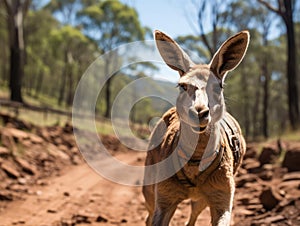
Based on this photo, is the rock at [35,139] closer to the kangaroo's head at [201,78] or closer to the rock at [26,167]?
the rock at [26,167]

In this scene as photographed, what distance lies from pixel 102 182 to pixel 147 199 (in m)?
5.75

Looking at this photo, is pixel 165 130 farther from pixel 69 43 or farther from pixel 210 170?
pixel 69 43

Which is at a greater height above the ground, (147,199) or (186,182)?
(186,182)

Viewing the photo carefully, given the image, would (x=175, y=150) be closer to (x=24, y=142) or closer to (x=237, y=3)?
(x=24, y=142)

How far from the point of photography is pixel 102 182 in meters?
9.84

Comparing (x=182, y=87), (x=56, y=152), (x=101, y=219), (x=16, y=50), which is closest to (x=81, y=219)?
(x=101, y=219)

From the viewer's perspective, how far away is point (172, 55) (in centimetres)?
349

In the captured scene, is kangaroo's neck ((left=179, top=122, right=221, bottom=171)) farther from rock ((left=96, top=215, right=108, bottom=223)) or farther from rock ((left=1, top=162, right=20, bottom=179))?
rock ((left=1, top=162, right=20, bottom=179))

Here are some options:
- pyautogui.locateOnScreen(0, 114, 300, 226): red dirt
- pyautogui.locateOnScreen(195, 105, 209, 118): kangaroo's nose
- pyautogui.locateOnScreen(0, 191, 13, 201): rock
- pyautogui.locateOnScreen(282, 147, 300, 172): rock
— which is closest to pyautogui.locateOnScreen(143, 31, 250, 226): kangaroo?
pyautogui.locateOnScreen(195, 105, 209, 118): kangaroo's nose

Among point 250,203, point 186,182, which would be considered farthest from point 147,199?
point 250,203

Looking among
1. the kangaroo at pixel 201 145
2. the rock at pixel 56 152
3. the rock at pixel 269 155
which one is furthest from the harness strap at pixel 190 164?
the rock at pixel 56 152

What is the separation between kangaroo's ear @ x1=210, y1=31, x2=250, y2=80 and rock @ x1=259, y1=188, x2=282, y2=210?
326 centimetres

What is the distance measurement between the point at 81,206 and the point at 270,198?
364cm

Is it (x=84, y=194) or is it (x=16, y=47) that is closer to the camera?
(x=84, y=194)
